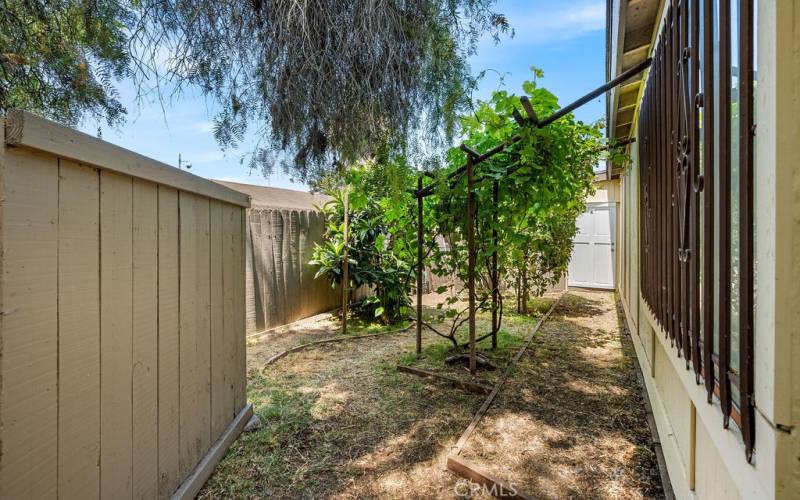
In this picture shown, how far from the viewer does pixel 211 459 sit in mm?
1840

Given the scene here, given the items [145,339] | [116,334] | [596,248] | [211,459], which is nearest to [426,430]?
[211,459]

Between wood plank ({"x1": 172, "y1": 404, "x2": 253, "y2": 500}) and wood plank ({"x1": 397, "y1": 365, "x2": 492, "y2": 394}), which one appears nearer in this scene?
wood plank ({"x1": 172, "y1": 404, "x2": 253, "y2": 500})

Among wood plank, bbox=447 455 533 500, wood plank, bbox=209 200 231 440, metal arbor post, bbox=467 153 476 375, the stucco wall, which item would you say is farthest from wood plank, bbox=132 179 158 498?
the stucco wall

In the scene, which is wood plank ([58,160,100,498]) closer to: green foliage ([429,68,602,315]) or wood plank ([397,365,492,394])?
green foliage ([429,68,602,315])

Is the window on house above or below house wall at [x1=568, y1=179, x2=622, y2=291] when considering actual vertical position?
below

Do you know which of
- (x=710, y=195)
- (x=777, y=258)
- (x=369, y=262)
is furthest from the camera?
(x=369, y=262)

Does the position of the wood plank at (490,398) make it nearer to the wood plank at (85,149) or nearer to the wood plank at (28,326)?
the wood plank at (28,326)

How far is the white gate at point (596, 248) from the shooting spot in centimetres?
827

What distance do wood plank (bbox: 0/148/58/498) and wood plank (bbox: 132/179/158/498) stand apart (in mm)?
331

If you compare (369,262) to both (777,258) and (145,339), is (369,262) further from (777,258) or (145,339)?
(777,258)

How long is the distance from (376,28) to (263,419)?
2293mm

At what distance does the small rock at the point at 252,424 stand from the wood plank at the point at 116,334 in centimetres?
110

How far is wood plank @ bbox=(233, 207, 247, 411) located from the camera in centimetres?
223

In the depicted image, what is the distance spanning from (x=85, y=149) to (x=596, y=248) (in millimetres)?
9005
